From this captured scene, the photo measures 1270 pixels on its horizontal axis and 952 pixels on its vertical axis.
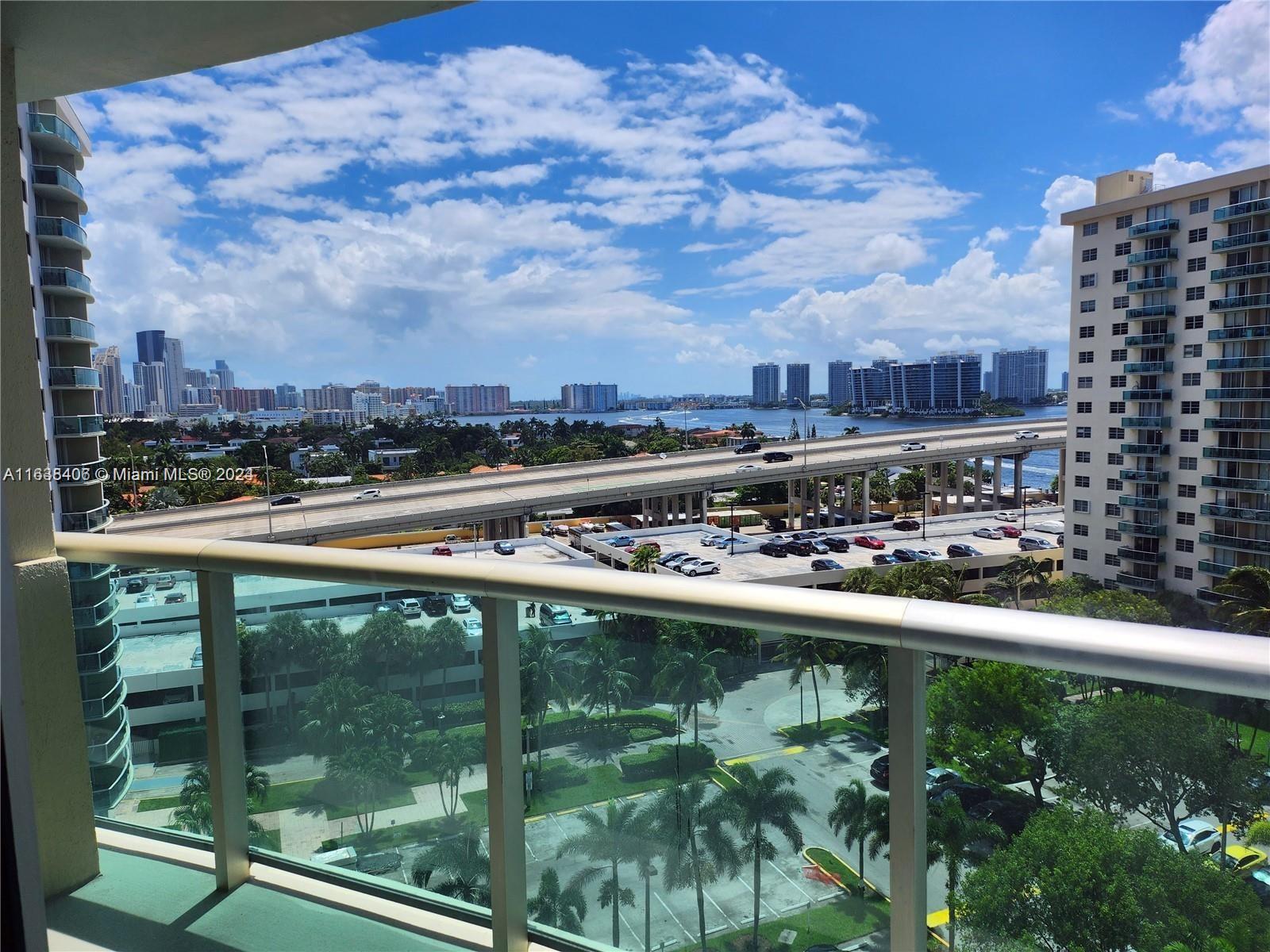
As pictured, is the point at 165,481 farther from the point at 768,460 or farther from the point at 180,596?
the point at 768,460

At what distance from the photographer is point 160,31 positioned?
1315 millimetres

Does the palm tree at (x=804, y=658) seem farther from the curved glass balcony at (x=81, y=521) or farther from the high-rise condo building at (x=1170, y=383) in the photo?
the high-rise condo building at (x=1170, y=383)

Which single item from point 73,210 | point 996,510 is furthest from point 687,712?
point 996,510

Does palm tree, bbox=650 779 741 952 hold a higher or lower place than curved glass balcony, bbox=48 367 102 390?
lower

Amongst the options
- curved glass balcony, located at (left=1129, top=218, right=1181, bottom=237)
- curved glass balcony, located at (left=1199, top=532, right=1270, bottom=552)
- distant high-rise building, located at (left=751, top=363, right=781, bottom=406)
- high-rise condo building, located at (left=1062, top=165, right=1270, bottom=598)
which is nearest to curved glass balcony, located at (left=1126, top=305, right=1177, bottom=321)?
high-rise condo building, located at (left=1062, top=165, right=1270, bottom=598)

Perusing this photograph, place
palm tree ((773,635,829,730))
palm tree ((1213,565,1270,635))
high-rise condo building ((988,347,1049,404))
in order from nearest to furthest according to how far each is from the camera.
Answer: palm tree ((773,635,829,730)), palm tree ((1213,565,1270,635)), high-rise condo building ((988,347,1049,404))

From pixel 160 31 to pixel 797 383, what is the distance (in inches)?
2070

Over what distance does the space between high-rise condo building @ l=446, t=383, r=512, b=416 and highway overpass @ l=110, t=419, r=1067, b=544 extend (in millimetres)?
13537

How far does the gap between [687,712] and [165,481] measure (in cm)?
2380

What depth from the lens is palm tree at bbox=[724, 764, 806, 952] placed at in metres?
1.08

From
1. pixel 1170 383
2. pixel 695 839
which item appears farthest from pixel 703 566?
pixel 1170 383

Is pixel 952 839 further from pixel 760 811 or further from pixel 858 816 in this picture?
pixel 760 811

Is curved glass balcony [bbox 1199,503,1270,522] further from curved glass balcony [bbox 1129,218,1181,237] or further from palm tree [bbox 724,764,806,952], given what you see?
palm tree [bbox 724,764,806,952]

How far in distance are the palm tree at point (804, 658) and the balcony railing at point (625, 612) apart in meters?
0.02
